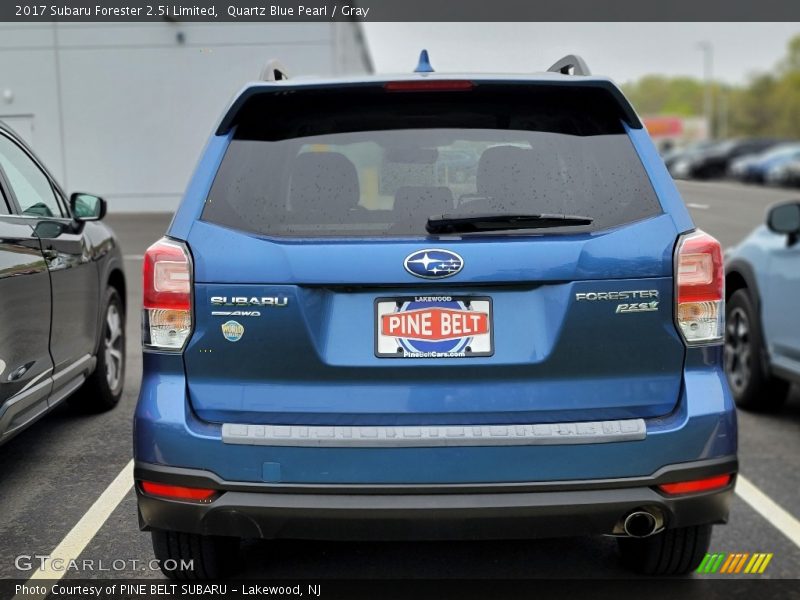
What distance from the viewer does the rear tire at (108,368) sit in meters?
5.49

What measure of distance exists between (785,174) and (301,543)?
36238 millimetres

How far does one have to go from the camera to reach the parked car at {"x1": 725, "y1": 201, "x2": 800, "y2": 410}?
224 inches

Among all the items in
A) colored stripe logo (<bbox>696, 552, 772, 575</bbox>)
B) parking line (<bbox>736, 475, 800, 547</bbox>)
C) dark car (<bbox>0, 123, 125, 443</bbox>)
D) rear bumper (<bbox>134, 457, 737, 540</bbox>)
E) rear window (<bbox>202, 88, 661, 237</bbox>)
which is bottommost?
parking line (<bbox>736, 475, 800, 547</bbox>)

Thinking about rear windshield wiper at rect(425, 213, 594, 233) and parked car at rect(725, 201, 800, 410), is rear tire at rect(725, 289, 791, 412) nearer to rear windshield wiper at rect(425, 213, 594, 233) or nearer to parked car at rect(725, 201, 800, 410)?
parked car at rect(725, 201, 800, 410)

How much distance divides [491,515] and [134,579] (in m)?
1.50

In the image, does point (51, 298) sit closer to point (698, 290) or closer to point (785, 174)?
point (698, 290)

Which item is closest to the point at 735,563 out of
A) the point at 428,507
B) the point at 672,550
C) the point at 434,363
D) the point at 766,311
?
the point at 672,550

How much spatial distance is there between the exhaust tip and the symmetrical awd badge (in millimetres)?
900

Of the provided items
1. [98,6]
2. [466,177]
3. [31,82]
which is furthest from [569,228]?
[31,82]

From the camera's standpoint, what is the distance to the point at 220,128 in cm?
306

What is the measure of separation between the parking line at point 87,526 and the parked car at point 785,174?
1374 inches

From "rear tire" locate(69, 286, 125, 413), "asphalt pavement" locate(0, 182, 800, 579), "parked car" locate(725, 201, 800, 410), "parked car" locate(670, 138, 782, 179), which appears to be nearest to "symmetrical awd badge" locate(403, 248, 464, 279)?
"asphalt pavement" locate(0, 182, 800, 579)

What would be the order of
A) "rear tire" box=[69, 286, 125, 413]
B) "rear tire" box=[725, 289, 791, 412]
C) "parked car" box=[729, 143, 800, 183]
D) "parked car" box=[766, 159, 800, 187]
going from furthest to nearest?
"parked car" box=[729, 143, 800, 183], "parked car" box=[766, 159, 800, 187], "rear tire" box=[725, 289, 791, 412], "rear tire" box=[69, 286, 125, 413]

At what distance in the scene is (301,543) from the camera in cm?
385
